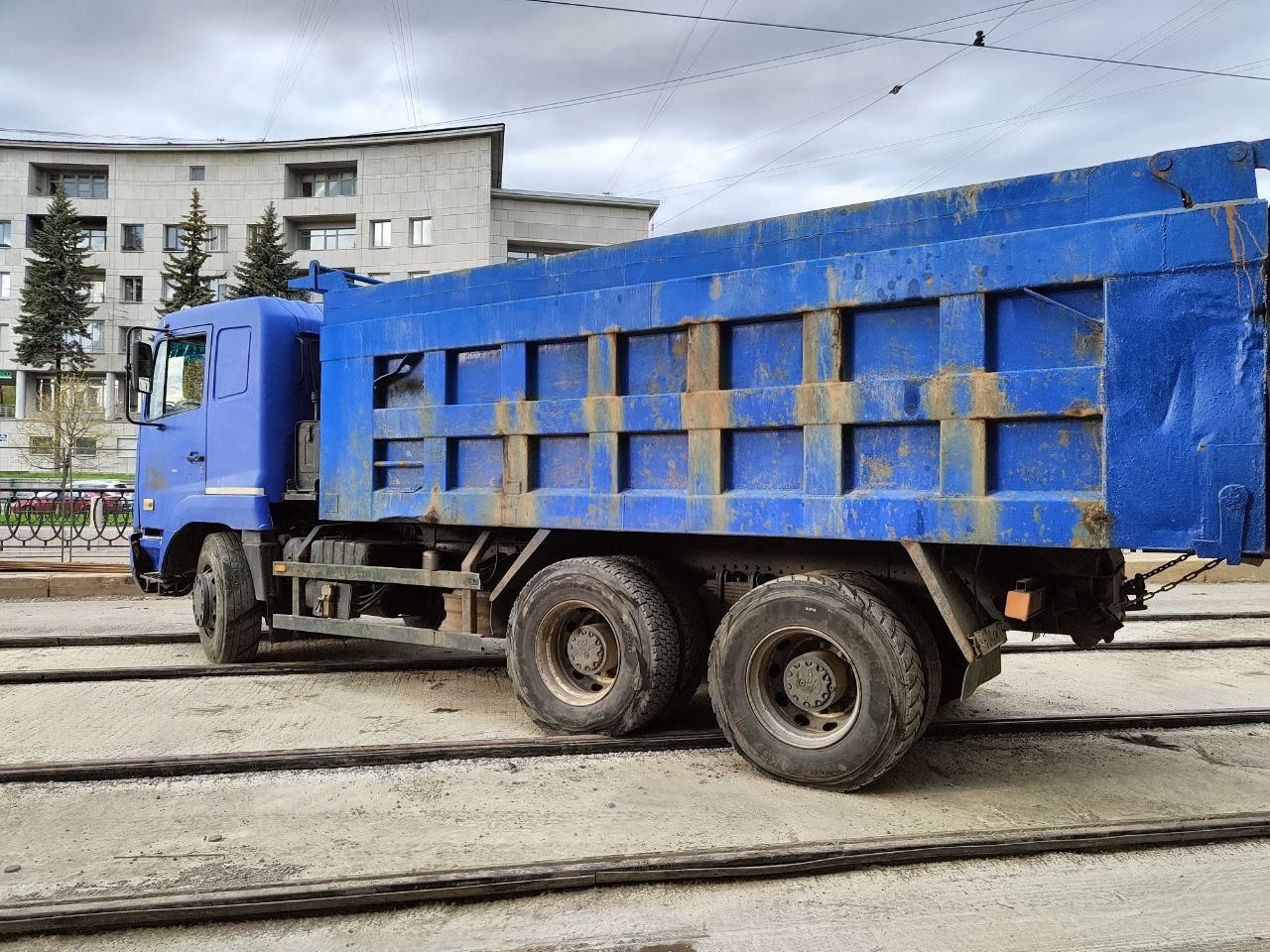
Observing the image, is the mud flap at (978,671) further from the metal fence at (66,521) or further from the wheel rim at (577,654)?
the metal fence at (66,521)

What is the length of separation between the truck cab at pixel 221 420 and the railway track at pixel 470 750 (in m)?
2.52

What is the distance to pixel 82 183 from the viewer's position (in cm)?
4972

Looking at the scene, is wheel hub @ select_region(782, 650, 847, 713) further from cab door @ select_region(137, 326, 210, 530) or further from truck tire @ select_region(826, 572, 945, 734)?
cab door @ select_region(137, 326, 210, 530)

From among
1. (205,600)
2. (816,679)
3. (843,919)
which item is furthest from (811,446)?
(205,600)

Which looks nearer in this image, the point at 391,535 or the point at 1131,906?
the point at 1131,906

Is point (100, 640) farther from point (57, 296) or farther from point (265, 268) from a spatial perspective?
point (57, 296)

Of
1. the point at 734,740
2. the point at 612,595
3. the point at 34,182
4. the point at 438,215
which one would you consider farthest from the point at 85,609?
the point at 34,182

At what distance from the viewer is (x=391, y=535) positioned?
6.73 m

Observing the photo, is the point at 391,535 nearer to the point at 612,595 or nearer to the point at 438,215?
the point at 612,595

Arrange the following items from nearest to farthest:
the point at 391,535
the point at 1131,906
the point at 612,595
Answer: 1. the point at 1131,906
2. the point at 612,595
3. the point at 391,535

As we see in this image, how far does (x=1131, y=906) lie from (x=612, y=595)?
2.77m

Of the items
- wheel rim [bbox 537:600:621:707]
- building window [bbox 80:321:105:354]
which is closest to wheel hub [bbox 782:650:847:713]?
wheel rim [bbox 537:600:621:707]

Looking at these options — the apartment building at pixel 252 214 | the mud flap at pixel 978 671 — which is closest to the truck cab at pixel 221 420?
the mud flap at pixel 978 671

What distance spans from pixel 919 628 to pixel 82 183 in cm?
5855
